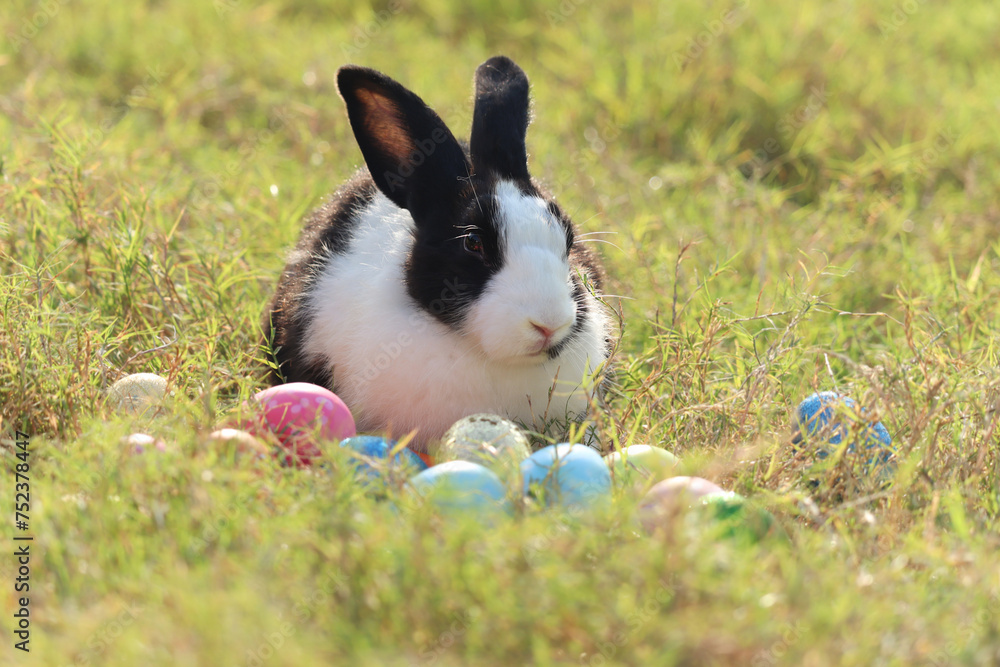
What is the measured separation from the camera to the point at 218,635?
1.67m

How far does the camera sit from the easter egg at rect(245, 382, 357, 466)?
2539mm

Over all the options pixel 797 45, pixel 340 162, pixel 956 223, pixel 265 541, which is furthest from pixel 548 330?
pixel 797 45

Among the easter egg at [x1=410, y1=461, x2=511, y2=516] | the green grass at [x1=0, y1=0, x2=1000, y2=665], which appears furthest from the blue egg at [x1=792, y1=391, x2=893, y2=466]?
the easter egg at [x1=410, y1=461, x2=511, y2=516]

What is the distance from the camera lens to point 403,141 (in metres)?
A: 3.00

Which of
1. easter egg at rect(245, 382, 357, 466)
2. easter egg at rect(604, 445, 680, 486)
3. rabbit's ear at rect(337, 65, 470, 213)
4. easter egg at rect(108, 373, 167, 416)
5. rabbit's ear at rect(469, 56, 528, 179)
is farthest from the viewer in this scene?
rabbit's ear at rect(469, 56, 528, 179)

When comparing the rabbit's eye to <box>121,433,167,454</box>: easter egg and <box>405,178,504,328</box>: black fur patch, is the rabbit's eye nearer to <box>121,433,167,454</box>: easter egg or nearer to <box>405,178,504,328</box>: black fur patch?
<box>405,178,504,328</box>: black fur patch

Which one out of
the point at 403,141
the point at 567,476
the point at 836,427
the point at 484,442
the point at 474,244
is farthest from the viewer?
the point at 403,141

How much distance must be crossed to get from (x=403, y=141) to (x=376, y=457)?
1.00 metres

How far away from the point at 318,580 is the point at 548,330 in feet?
3.49

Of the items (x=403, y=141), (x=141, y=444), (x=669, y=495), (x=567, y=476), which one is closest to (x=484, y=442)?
(x=567, y=476)

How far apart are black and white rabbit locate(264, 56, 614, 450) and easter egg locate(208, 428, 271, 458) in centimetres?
55

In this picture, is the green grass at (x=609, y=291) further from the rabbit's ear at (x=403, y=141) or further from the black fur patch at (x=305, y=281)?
the rabbit's ear at (x=403, y=141)

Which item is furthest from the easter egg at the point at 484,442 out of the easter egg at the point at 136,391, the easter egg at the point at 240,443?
the easter egg at the point at 136,391

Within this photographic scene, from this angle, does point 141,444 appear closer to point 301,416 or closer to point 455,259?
point 301,416
